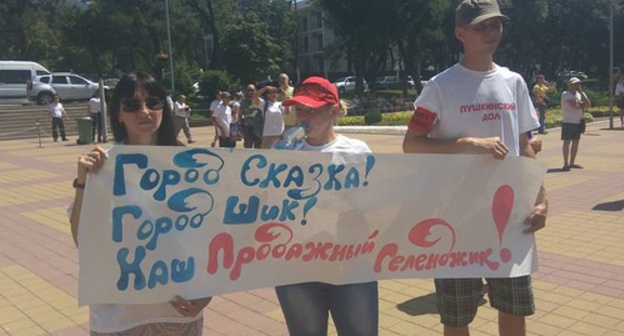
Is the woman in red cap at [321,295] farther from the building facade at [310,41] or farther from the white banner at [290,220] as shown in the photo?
the building facade at [310,41]

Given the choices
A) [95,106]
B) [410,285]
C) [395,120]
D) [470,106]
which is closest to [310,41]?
[395,120]

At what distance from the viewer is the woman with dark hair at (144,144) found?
235cm

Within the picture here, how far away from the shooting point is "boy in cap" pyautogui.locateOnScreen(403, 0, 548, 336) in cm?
273

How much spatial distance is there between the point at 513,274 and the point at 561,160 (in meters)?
10.7

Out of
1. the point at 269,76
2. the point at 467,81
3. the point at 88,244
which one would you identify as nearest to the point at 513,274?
the point at 467,81

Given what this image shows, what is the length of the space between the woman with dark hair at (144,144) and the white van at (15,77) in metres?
35.1

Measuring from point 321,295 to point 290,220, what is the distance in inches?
14.3

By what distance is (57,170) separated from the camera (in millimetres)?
13859

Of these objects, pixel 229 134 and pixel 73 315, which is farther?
pixel 229 134

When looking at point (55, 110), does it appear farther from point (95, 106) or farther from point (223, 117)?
point (223, 117)

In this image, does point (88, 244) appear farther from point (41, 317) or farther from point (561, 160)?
point (561, 160)

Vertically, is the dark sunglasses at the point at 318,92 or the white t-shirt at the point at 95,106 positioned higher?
the white t-shirt at the point at 95,106

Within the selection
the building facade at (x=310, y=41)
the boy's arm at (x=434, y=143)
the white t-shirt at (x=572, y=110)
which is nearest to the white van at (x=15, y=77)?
the white t-shirt at (x=572, y=110)

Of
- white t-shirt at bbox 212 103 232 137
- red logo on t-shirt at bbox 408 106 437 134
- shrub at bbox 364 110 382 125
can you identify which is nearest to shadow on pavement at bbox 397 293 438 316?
red logo on t-shirt at bbox 408 106 437 134
